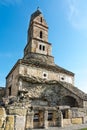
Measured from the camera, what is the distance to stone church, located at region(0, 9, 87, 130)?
531 inches

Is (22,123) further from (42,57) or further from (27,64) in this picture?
(42,57)

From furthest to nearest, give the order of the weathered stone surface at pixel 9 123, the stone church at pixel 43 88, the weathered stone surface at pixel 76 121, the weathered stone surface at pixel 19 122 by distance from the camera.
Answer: the weathered stone surface at pixel 76 121
the stone church at pixel 43 88
the weathered stone surface at pixel 19 122
the weathered stone surface at pixel 9 123

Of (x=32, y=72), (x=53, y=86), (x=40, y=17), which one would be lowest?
(x=53, y=86)

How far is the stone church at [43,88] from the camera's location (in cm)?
1348

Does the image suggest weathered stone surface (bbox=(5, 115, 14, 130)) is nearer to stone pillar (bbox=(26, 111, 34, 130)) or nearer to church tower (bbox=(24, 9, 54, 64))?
stone pillar (bbox=(26, 111, 34, 130))

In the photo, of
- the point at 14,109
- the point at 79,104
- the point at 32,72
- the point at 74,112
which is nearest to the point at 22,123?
the point at 14,109

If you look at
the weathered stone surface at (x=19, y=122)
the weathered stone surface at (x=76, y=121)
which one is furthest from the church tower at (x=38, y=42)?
the weathered stone surface at (x=19, y=122)

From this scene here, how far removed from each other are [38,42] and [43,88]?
10.6 metres

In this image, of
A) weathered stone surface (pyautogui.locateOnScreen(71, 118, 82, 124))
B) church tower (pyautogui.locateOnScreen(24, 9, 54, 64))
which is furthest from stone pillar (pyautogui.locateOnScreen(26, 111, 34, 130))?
church tower (pyautogui.locateOnScreen(24, 9, 54, 64))

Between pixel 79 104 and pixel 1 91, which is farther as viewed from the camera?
pixel 1 91

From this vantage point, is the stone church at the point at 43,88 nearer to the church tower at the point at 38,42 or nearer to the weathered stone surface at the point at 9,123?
the church tower at the point at 38,42

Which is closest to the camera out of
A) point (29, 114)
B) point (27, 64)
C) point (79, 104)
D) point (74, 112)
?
point (29, 114)

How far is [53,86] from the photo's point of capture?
2402 cm

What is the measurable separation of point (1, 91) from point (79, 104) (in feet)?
50.7
